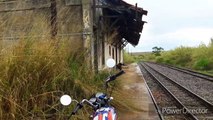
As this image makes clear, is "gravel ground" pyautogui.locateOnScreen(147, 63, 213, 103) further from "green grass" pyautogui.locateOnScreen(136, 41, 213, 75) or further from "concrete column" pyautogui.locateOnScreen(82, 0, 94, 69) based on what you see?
"green grass" pyautogui.locateOnScreen(136, 41, 213, 75)

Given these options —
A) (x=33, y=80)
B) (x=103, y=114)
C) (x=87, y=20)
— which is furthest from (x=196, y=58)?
(x=103, y=114)

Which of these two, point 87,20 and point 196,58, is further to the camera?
point 196,58

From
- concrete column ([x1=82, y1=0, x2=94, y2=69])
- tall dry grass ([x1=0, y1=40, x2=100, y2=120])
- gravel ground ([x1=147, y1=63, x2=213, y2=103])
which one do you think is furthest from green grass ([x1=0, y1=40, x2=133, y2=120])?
gravel ground ([x1=147, y1=63, x2=213, y2=103])

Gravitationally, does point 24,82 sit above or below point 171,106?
above

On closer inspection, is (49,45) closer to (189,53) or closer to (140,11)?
(140,11)

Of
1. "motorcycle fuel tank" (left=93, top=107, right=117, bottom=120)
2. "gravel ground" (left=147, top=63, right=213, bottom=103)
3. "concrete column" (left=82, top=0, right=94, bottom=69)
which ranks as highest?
"concrete column" (left=82, top=0, right=94, bottom=69)

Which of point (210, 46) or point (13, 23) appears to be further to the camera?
point (210, 46)

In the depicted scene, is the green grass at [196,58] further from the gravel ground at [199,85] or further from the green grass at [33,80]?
the green grass at [33,80]

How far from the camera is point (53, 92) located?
208 inches

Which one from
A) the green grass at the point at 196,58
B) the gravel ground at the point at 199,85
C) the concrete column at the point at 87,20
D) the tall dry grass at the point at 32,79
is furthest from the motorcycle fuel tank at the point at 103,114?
the green grass at the point at 196,58

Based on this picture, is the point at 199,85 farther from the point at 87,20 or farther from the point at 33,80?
the point at 33,80

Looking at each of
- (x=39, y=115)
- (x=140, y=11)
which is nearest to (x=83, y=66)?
(x=39, y=115)

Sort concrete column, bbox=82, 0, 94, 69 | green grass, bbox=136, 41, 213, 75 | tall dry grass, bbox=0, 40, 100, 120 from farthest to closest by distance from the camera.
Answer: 1. green grass, bbox=136, 41, 213, 75
2. concrete column, bbox=82, 0, 94, 69
3. tall dry grass, bbox=0, 40, 100, 120

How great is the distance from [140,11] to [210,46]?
85.3 feet
